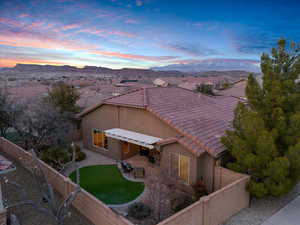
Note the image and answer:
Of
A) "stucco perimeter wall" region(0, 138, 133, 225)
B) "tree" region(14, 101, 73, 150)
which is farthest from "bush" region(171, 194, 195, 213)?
"tree" region(14, 101, 73, 150)

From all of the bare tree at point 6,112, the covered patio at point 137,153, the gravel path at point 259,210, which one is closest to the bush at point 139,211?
the gravel path at point 259,210

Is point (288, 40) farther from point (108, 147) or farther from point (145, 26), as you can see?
point (145, 26)

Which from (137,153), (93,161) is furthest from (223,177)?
(93,161)

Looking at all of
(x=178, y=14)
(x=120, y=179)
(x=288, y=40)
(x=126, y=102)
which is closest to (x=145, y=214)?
(x=120, y=179)

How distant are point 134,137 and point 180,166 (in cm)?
460

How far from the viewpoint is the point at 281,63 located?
11156 mm

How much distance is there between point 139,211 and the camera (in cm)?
1138

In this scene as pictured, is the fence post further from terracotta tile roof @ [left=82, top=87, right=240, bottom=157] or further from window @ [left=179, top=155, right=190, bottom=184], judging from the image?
window @ [left=179, top=155, right=190, bottom=184]

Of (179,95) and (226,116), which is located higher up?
(179,95)

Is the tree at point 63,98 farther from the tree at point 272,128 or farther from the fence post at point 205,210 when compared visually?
the fence post at point 205,210

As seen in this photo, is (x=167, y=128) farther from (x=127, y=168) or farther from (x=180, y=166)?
(x=127, y=168)

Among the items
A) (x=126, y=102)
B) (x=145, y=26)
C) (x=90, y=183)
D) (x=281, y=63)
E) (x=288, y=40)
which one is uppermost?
(x=145, y=26)

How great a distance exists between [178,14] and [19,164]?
26.5 meters

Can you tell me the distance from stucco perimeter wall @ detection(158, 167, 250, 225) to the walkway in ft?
4.77
